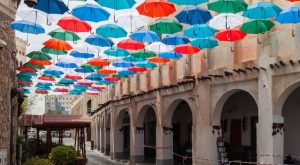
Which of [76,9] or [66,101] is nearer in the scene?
[76,9]

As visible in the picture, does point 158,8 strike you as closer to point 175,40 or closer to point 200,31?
point 200,31

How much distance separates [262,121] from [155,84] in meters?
11.9

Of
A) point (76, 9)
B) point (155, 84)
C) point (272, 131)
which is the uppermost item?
point (76, 9)

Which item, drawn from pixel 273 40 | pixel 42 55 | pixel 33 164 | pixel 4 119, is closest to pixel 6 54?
pixel 4 119

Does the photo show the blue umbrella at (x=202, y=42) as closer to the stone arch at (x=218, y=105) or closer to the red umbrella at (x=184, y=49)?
the red umbrella at (x=184, y=49)

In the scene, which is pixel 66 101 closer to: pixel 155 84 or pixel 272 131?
pixel 155 84

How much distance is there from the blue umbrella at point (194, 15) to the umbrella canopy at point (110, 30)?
9.40ft

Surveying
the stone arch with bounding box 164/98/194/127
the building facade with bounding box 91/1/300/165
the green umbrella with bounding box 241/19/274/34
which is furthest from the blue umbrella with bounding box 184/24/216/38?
the stone arch with bounding box 164/98/194/127

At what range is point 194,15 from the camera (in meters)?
15.0

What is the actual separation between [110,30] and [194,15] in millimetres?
3675

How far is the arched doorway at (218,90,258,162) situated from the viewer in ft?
71.3

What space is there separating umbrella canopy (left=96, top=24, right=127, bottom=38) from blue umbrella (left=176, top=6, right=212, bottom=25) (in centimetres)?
286

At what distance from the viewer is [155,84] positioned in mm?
27984

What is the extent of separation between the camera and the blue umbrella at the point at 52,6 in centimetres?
1306
